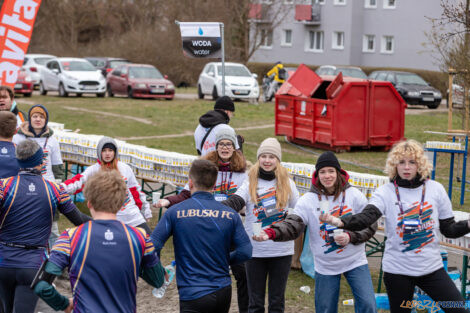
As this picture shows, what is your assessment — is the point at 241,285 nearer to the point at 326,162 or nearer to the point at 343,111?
the point at 326,162

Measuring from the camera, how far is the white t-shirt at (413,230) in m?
5.48

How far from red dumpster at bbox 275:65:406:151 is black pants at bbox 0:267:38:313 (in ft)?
42.6

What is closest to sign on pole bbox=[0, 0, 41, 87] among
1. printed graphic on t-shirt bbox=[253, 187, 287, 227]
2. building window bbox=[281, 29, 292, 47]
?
printed graphic on t-shirt bbox=[253, 187, 287, 227]

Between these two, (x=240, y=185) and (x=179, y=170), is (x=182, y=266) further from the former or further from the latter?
(x=179, y=170)

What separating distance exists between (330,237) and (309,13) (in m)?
49.8

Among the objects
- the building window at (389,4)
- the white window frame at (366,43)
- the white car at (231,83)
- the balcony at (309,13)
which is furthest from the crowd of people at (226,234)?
the balcony at (309,13)

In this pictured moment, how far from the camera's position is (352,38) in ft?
171

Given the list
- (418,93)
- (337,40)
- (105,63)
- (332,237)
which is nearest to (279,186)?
(332,237)

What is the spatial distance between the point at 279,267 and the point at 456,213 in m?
2.07

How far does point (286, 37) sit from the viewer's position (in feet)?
194

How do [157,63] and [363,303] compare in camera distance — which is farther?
[157,63]

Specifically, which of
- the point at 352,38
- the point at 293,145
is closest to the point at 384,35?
the point at 352,38

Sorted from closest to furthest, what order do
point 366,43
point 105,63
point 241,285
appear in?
1. point 241,285
2. point 105,63
3. point 366,43

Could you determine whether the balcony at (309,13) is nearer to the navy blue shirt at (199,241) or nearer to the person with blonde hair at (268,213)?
the person with blonde hair at (268,213)
